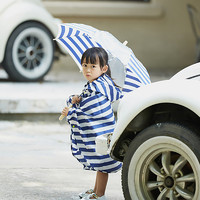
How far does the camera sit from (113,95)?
15.0ft

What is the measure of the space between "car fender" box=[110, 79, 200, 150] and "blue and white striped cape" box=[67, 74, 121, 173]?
1.28ft

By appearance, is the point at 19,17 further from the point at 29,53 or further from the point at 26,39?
the point at 29,53

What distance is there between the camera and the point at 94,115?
178 inches

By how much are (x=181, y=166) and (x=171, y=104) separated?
0.37 metres

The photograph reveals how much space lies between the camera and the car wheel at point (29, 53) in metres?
9.67

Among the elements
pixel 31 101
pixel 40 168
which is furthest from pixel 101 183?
pixel 31 101

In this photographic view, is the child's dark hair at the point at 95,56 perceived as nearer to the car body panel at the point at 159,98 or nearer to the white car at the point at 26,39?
the car body panel at the point at 159,98

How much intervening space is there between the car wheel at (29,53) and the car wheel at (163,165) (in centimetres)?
588

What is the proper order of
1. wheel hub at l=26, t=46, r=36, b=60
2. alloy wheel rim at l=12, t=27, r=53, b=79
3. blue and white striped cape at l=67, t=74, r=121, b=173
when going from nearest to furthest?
blue and white striped cape at l=67, t=74, r=121, b=173
alloy wheel rim at l=12, t=27, r=53, b=79
wheel hub at l=26, t=46, r=36, b=60

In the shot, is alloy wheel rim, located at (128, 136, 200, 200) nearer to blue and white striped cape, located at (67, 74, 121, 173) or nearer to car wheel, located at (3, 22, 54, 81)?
blue and white striped cape, located at (67, 74, 121, 173)

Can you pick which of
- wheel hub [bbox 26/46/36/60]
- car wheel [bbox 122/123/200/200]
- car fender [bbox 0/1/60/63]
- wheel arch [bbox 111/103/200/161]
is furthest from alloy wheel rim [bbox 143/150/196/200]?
wheel hub [bbox 26/46/36/60]

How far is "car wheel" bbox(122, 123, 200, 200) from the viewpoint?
3766mm

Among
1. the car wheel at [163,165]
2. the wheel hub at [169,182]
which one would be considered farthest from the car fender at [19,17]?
the wheel hub at [169,182]

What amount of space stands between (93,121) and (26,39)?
5594 mm
